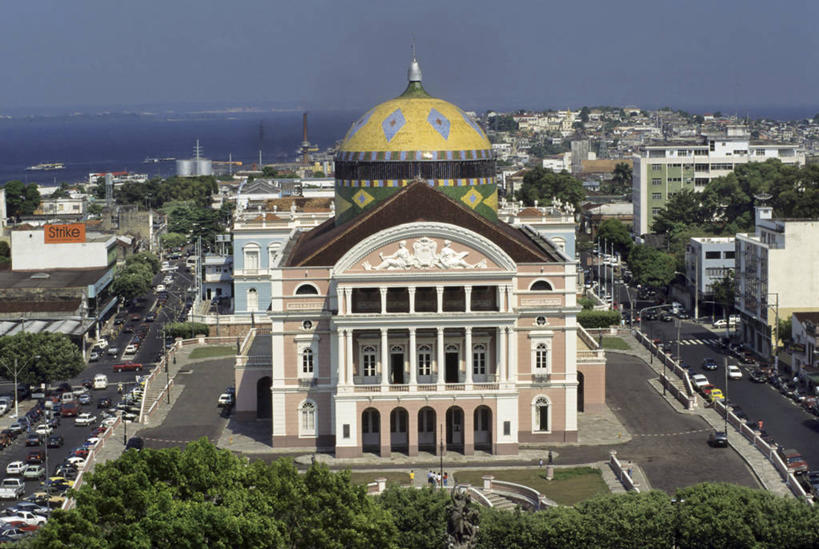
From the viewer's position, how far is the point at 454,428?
3583 inches

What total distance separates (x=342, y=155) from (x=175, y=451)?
143 feet

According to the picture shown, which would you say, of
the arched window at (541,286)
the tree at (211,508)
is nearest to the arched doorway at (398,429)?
the arched window at (541,286)

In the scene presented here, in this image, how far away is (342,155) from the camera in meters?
104

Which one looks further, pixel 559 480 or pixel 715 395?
pixel 715 395

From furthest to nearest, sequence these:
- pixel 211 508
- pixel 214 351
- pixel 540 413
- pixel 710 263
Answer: pixel 710 263, pixel 214 351, pixel 540 413, pixel 211 508

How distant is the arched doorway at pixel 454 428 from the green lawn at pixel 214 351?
34680 mm

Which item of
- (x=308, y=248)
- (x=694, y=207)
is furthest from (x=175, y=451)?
(x=694, y=207)

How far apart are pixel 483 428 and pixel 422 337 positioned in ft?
21.1

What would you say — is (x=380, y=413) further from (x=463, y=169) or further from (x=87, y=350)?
(x=87, y=350)

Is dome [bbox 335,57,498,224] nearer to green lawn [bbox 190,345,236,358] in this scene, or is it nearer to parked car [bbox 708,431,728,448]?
green lawn [bbox 190,345,236,358]

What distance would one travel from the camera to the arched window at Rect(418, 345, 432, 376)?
298ft

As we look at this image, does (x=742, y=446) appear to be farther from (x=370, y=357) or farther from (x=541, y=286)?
(x=370, y=357)

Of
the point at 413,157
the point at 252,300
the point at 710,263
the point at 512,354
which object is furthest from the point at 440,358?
the point at 710,263

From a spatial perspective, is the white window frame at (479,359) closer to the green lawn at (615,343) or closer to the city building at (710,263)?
the green lawn at (615,343)
